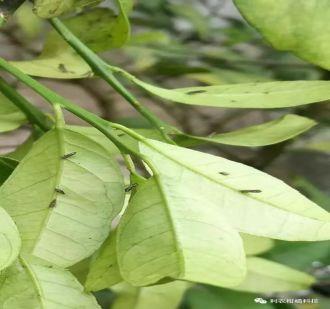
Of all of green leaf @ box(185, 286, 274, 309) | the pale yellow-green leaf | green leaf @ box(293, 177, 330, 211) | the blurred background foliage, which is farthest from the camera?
the pale yellow-green leaf

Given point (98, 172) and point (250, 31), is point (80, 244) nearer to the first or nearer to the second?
point (98, 172)

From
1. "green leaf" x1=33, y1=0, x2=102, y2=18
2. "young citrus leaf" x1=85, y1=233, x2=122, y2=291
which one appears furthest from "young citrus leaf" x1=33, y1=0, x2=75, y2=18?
"young citrus leaf" x1=85, y1=233, x2=122, y2=291

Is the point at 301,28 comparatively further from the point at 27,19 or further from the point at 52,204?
the point at 27,19

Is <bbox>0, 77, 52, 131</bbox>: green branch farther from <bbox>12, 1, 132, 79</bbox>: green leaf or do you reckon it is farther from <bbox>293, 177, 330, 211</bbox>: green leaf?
<bbox>293, 177, 330, 211</bbox>: green leaf

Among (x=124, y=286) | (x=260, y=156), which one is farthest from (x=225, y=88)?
(x=260, y=156)

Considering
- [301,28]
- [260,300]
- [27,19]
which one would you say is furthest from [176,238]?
[27,19]

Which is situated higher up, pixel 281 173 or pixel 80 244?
pixel 80 244

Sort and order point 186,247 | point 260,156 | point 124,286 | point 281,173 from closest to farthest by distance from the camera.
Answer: point 186,247 → point 124,286 → point 260,156 → point 281,173
